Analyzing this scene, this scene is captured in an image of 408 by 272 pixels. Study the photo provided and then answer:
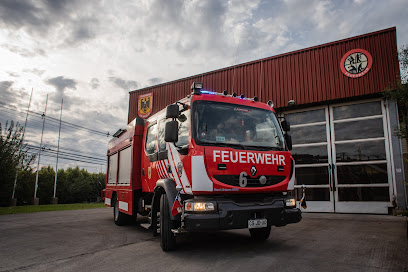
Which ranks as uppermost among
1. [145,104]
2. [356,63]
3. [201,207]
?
[145,104]

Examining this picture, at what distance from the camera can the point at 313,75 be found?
12.2 metres

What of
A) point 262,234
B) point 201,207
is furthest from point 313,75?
point 201,207

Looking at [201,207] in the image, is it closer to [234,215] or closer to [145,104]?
[234,215]

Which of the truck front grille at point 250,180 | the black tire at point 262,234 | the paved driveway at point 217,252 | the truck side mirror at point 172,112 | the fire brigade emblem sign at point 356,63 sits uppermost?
the fire brigade emblem sign at point 356,63

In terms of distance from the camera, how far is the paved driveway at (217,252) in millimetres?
4074

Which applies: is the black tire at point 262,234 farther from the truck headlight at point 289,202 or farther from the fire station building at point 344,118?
the fire station building at point 344,118

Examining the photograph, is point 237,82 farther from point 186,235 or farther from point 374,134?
point 186,235

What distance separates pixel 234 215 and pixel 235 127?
1.52 metres

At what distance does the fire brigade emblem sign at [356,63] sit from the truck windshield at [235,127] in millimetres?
7612

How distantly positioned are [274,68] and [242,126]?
29.6 feet

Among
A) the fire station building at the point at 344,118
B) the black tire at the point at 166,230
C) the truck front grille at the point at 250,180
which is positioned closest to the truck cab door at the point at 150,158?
the black tire at the point at 166,230

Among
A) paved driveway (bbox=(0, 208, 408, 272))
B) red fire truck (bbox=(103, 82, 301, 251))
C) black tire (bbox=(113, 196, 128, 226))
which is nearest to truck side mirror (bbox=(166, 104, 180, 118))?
red fire truck (bbox=(103, 82, 301, 251))

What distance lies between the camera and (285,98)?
12906mm

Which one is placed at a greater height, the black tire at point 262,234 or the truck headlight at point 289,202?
the truck headlight at point 289,202
